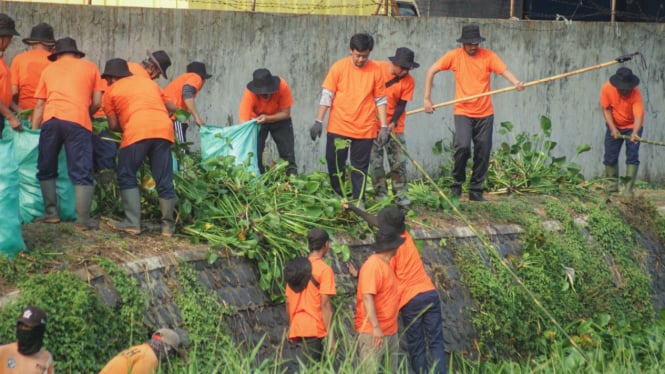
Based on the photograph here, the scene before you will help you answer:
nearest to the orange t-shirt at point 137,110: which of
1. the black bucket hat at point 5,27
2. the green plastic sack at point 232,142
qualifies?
the black bucket hat at point 5,27

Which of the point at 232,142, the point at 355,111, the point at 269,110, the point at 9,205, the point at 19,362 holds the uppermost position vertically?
the point at 355,111

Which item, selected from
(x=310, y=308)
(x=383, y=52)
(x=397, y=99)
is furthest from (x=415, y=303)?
(x=383, y=52)

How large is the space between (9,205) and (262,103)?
4519 mm

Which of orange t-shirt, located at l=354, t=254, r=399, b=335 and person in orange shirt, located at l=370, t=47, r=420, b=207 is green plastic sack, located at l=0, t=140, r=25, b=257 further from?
person in orange shirt, located at l=370, t=47, r=420, b=207

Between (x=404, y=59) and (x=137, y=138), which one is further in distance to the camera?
(x=404, y=59)

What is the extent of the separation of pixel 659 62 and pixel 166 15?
796 centimetres

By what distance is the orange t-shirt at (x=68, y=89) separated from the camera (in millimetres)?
10562

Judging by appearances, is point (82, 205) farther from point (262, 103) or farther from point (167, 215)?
point (262, 103)

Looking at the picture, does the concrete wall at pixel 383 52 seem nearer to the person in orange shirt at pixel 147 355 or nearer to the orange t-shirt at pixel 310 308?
the orange t-shirt at pixel 310 308

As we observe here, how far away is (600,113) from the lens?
18.5 metres

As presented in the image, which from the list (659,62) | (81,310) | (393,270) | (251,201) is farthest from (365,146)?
(659,62)

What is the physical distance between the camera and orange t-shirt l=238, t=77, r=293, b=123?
13.5 m

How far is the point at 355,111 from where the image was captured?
1247 cm

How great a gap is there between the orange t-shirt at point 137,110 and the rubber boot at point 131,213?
0.41 m
